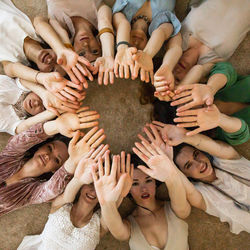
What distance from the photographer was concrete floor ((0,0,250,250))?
1540 mm

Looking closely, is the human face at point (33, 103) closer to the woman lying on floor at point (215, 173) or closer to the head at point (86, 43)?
the head at point (86, 43)

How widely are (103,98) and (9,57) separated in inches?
23.5

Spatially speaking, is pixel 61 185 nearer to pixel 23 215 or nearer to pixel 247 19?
pixel 23 215

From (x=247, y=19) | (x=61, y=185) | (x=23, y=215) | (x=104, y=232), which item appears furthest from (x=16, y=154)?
(x=247, y=19)

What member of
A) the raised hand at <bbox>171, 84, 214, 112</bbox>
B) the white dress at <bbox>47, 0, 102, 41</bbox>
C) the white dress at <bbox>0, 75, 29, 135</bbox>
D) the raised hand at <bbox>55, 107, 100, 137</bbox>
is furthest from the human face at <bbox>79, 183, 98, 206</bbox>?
the white dress at <bbox>47, 0, 102, 41</bbox>

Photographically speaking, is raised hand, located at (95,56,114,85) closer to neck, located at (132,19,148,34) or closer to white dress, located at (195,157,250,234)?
neck, located at (132,19,148,34)

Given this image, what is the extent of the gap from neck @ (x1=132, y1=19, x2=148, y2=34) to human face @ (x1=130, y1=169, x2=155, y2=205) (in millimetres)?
823

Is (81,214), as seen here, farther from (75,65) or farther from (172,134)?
(75,65)

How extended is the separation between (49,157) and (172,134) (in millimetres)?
715

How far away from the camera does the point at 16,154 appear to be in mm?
1384

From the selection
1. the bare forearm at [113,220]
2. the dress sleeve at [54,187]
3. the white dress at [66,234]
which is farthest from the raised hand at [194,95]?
the white dress at [66,234]

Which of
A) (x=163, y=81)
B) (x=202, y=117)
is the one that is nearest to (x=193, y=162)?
(x=202, y=117)

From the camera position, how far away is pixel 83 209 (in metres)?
1.40

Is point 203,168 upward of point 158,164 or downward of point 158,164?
downward
